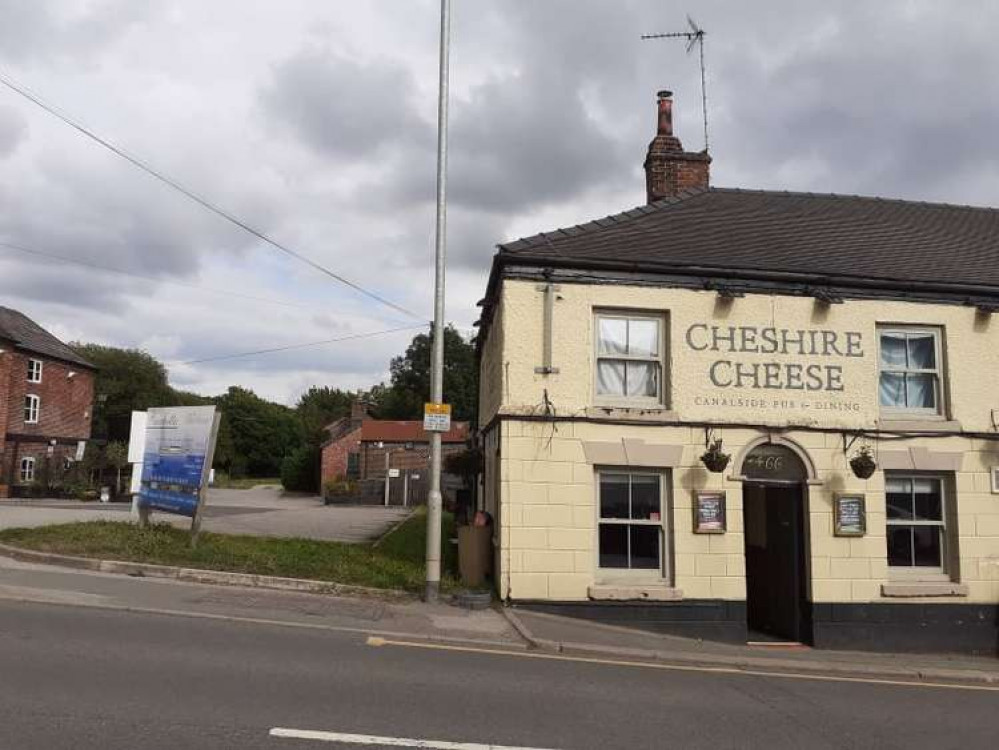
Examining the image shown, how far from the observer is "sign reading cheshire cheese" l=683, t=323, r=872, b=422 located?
1193cm

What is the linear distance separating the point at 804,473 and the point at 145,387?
68.5 meters

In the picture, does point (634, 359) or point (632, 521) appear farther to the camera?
point (634, 359)

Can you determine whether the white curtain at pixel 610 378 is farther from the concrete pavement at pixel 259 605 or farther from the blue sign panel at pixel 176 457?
the blue sign panel at pixel 176 457

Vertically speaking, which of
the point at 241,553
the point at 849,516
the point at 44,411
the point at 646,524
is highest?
the point at 44,411

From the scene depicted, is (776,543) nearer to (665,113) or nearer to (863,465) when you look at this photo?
(863,465)

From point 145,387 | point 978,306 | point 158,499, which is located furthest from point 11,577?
point 145,387

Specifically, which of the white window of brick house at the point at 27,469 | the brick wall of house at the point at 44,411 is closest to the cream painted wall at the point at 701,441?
the brick wall of house at the point at 44,411

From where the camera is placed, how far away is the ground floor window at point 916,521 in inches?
479

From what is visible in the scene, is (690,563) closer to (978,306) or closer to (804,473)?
(804,473)

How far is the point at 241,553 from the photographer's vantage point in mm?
13000

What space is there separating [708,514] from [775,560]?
2.26 m

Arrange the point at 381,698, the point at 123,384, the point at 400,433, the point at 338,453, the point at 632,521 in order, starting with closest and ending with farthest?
the point at 381,698, the point at 632,521, the point at 400,433, the point at 338,453, the point at 123,384

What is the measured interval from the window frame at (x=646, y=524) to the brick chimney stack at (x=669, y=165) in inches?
256

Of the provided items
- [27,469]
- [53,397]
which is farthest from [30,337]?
[27,469]
